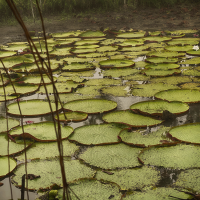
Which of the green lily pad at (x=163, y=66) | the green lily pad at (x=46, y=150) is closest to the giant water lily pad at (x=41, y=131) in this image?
the green lily pad at (x=46, y=150)

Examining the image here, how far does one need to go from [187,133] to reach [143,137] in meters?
0.38

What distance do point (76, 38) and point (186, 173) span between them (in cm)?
632

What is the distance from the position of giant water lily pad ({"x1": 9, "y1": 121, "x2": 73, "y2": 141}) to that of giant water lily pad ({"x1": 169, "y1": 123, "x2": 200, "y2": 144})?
919 mm

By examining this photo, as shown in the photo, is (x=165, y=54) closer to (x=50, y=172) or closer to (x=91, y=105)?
(x=91, y=105)

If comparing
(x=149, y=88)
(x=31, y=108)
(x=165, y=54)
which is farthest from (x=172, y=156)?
(x=165, y=54)

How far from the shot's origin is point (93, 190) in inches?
62.7

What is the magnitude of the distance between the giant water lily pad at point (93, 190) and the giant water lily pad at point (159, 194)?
9cm

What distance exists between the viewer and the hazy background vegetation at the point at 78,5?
10.5 metres

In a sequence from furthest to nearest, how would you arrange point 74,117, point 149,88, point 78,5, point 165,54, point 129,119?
point 78,5, point 165,54, point 149,88, point 74,117, point 129,119

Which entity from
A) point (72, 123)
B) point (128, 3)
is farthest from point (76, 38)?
point (72, 123)

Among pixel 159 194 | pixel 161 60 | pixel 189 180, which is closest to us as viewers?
pixel 159 194

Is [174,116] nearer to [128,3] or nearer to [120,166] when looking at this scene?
[120,166]

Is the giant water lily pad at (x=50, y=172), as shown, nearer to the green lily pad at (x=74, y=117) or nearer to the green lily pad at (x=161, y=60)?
the green lily pad at (x=74, y=117)

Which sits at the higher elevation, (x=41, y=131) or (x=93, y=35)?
(x=93, y=35)
